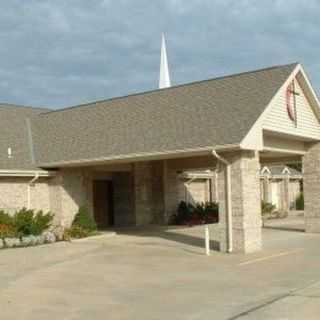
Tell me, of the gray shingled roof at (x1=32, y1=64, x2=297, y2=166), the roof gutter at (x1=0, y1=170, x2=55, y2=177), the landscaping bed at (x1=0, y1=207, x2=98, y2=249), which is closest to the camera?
the gray shingled roof at (x1=32, y1=64, x2=297, y2=166)

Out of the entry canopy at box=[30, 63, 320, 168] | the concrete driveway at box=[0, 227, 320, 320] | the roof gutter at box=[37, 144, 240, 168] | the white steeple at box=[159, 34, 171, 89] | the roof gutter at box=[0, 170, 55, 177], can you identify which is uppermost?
the white steeple at box=[159, 34, 171, 89]

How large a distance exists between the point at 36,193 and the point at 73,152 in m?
2.26

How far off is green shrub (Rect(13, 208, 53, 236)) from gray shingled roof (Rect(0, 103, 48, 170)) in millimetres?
1993

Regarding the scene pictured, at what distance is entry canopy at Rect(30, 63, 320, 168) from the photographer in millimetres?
21000

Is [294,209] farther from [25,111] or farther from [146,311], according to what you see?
[146,311]

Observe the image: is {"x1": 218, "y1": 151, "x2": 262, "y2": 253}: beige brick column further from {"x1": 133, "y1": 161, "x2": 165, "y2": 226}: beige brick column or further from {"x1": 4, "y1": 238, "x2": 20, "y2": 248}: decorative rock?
{"x1": 133, "y1": 161, "x2": 165, "y2": 226}: beige brick column

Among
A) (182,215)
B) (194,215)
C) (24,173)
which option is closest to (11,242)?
(24,173)

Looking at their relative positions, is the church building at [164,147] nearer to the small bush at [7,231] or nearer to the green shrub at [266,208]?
the small bush at [7,231]

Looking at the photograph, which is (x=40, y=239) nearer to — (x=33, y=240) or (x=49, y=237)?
(x=33, y=240)

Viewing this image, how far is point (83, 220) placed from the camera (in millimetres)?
26969

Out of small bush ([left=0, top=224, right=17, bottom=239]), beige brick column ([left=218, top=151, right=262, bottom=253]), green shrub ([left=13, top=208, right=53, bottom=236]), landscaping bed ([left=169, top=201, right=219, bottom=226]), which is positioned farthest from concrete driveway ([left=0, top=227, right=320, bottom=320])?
landscaping bed ([left=169, top=201, right=219, bottom=226])

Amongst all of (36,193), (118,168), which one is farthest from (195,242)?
(118,168)

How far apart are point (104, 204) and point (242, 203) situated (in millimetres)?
13361

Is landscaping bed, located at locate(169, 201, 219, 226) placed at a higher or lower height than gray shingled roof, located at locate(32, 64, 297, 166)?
lower
